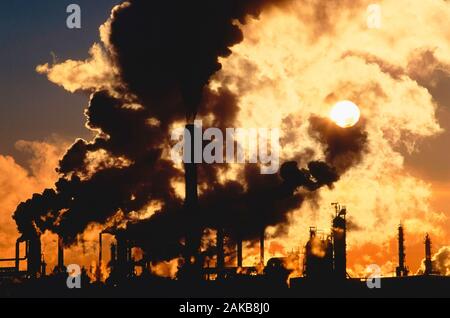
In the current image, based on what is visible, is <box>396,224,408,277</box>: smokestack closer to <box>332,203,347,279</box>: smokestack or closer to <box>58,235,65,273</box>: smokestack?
<box>332,203,347,279</box>: smokestack

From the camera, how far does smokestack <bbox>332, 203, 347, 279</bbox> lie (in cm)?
10838

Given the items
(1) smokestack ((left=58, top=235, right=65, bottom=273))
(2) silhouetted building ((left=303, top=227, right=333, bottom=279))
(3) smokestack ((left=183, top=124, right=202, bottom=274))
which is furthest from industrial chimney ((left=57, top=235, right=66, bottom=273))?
(2) silhouetted building ((left=303, top=227, right=333, bottom=279))

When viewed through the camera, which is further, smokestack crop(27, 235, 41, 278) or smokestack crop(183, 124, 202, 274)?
smokestack crop(27, 235, 41, 278)

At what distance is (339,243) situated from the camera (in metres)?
111

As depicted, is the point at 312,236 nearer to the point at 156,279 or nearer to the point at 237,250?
the point at 237,250

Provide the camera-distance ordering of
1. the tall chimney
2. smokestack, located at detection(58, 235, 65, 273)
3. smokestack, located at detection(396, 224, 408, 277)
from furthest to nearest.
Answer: smokestack, located at detection(396, 224, 408, 277)
smokestack, located at detection(58, 235, 65, 273)
the tall chimney

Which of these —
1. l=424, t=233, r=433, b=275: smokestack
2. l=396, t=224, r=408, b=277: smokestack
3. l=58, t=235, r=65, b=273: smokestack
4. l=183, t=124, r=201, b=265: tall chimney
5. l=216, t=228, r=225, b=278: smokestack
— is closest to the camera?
l=183, t=124, r=201, b=265: tall chimney

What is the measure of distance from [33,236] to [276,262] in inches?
1133

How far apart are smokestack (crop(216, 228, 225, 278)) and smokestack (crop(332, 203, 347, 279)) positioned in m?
14.0

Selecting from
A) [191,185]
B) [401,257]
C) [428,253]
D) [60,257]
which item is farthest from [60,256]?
[428,253]

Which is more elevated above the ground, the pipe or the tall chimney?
the tall chimney

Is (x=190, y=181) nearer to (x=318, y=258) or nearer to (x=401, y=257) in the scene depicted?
(x=318, y=258)

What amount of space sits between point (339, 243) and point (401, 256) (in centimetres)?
1975
